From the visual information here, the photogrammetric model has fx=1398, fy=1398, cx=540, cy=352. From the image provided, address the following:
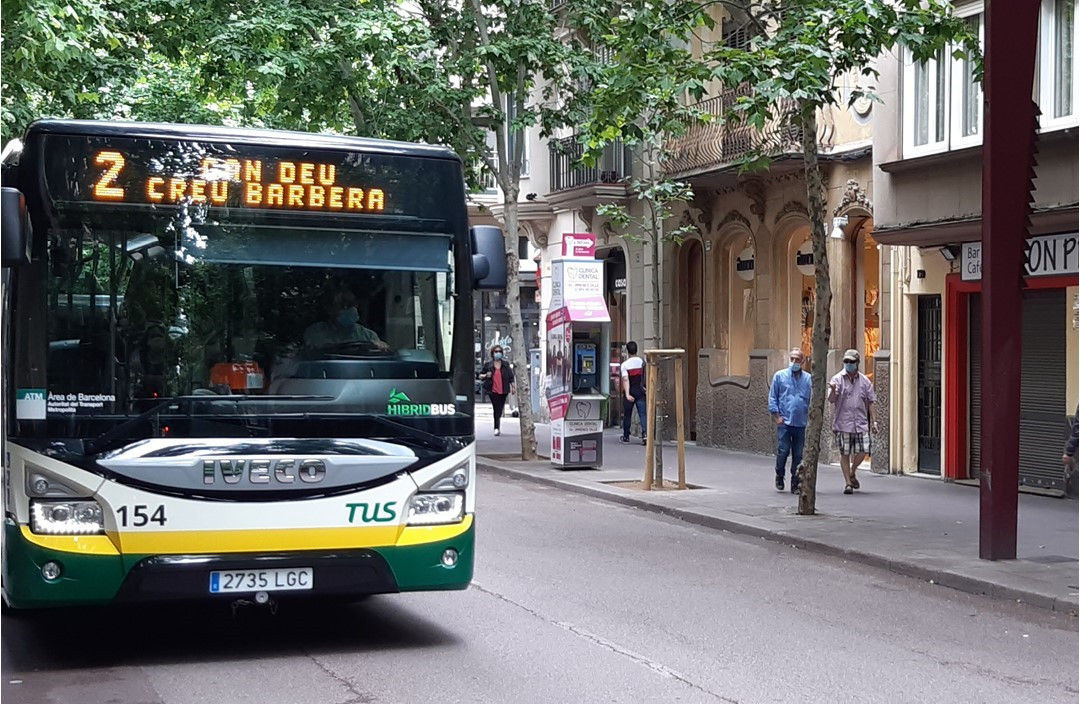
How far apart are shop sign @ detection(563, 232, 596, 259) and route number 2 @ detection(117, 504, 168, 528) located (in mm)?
13615

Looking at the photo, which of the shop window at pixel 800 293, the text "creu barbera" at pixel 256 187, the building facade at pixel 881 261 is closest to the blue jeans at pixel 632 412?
the building facade at pixel 881 261

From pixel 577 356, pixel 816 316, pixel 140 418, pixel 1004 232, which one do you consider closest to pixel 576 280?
pixel 577 356

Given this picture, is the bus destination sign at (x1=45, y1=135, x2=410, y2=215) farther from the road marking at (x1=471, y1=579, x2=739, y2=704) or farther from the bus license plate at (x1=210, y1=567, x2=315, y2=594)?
the road marking at (x1=471, y1=579, x2=739, y2=704)

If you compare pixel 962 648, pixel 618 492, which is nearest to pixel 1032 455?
pixel 618 492

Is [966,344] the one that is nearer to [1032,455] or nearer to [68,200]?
[1032,455]

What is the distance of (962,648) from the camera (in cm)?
836

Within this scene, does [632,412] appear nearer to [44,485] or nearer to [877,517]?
[877,517]

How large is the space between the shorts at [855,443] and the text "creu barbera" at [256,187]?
10477 millimetres

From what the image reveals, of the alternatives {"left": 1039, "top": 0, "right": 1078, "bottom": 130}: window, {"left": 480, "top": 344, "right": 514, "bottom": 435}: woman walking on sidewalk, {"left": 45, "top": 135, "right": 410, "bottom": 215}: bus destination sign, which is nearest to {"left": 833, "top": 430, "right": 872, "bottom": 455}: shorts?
{"left": 1039, "top": 0, "right": 1078, "bottom": 130}: window

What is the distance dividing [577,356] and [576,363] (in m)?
0.17

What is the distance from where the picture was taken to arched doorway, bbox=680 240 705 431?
86.2 feet

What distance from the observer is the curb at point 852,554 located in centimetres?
994

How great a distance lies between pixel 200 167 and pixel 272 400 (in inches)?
51.3

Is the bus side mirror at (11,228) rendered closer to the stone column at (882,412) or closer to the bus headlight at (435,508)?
the bus headlight at (435,508)
